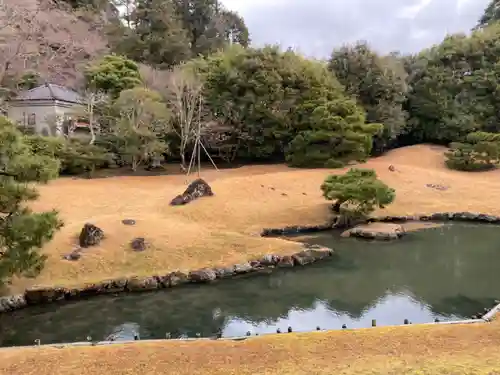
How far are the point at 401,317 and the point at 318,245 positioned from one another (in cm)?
599

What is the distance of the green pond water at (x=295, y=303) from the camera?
11.2m

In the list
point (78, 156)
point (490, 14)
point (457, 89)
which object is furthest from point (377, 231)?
point (490, 14)

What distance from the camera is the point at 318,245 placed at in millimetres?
17312

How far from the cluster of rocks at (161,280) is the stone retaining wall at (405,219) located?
286cm

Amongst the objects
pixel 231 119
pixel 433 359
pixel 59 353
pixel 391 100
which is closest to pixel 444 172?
pixel 391 100

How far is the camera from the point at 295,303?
1275 centimetres

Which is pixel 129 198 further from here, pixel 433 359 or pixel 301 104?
pixel 433 359

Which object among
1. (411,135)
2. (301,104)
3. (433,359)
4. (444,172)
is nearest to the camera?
(433,359)

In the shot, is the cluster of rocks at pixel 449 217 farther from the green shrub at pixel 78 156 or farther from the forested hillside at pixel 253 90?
the green shrub at pixel 78 156

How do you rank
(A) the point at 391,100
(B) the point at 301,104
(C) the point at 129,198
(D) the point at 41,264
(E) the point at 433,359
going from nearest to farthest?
(E) the point at 433,359 < (D) the point at 41,264 < (C) the point at 129,198 < (B) the point at 301,104 < (A) the point at 391,100

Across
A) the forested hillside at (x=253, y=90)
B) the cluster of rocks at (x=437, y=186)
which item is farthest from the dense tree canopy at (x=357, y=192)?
→ the forested hillside at (x=253, y=90)

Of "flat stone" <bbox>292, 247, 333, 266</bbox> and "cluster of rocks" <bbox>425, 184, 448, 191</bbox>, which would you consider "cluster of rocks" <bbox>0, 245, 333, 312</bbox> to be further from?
"cluster of rocks" <bbox>425, 184, 448, 191</bbox>

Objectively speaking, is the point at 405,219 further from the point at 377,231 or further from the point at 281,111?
the point at 281,111

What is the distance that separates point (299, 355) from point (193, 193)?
535 inches
